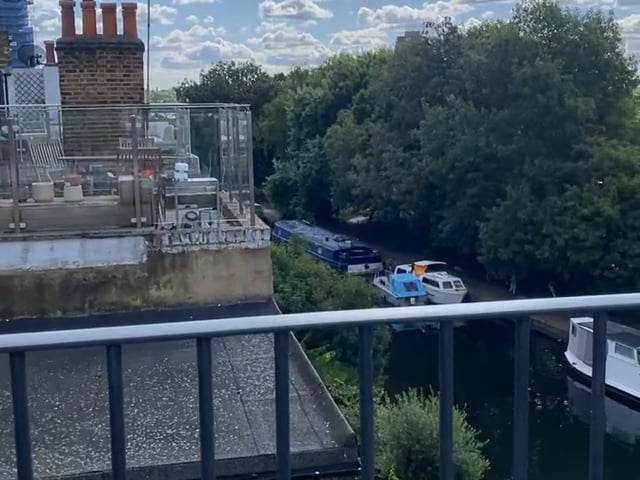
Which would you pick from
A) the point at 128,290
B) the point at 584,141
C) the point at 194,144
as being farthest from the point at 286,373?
the point at 584,141

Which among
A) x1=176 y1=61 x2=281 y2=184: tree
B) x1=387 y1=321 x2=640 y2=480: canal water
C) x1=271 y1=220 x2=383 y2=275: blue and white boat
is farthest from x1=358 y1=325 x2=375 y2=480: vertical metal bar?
x1=176 y1=61 x2=281 y2=184: tree

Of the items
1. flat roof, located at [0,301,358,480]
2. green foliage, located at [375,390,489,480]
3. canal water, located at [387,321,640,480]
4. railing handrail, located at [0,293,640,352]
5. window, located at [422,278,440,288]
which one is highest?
railing handrail, located at [0,293,640,352]

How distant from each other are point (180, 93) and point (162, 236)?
36774 millimetres

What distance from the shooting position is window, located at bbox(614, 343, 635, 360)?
17188 millimetres

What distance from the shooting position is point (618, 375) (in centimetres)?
1661

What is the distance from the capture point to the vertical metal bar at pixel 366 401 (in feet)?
5.71

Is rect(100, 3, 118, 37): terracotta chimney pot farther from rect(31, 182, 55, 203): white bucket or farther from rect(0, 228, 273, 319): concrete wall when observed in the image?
rect(0, 228, 273, 319): concrete wall

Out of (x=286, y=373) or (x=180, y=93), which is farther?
(x=180, y=93)

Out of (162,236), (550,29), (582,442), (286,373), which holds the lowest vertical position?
(582,442)

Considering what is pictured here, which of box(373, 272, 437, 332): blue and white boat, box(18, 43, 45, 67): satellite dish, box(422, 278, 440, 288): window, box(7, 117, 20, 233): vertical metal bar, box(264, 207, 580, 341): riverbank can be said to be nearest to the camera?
box(7, 117, 20, 233): vertical metal bar

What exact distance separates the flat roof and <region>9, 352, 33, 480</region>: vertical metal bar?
99.0 inches

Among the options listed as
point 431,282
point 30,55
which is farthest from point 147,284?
point 431,282

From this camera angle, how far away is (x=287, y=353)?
5.67 feet

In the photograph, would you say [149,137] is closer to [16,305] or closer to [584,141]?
[16,305]
